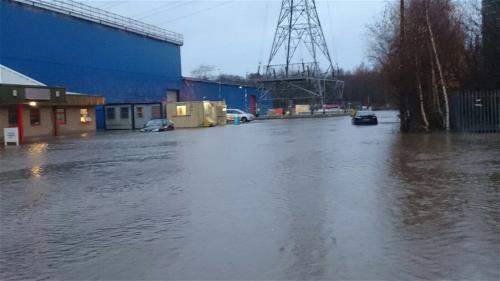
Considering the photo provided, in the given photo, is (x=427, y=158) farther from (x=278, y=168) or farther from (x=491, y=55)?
(x=491, y=55)

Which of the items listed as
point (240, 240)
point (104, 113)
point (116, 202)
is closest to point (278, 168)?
point (116, 202)

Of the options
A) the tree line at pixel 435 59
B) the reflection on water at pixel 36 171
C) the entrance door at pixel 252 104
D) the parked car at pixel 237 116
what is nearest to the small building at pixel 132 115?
the parked car at pixel 237 116

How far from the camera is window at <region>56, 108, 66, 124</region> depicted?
149 ft

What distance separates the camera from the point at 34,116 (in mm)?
42500

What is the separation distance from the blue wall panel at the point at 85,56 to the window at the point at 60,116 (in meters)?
5.27

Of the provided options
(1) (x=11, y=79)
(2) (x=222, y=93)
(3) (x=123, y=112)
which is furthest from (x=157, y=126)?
(2) (x=222, y=93)

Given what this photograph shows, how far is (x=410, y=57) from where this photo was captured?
30.2m

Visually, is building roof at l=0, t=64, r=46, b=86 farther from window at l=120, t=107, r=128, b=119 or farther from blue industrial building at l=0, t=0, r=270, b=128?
window at l=120, t=107, r=128, b=119

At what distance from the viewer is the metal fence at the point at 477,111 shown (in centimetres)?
2873

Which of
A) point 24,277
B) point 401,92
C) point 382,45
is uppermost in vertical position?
point 382,45

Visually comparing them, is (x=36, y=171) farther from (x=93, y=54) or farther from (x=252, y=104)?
(x=252, y=104)

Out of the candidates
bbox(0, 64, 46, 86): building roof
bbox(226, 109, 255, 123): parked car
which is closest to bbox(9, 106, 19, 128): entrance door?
bbox(0, 64, 46, 86): building roof

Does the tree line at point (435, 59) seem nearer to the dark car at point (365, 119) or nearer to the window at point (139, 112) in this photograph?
the dark car at point (365, 119)

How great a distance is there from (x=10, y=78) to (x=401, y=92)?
86.2 ft
